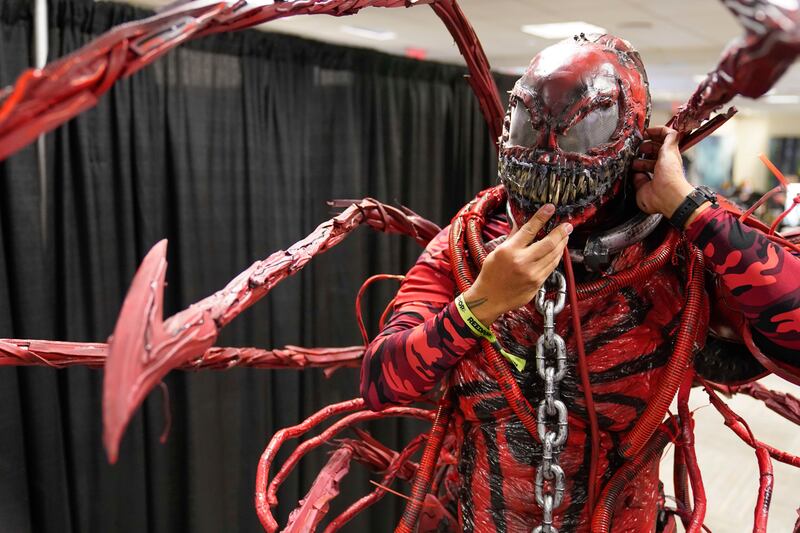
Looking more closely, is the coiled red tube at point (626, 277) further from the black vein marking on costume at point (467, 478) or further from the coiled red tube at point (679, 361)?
the black vein marking on costume at point (467, 478)

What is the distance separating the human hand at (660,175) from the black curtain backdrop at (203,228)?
1.52 meters

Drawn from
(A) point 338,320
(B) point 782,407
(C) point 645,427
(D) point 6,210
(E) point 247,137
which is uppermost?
(E) point 247,137

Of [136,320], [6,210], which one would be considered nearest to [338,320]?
[6,210]

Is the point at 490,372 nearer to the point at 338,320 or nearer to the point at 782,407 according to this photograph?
the point at 782,407

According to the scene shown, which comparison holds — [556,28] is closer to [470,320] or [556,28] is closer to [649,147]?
[649,147]

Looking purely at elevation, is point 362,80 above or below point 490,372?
above

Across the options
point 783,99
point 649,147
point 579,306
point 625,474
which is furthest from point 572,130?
point 783,99

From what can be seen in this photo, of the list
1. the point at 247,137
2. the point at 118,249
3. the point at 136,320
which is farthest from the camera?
the point at 247,137

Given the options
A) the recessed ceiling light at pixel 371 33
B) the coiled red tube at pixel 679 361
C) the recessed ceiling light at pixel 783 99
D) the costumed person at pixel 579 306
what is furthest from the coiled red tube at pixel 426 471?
the recessed ceiling light at pixel 783 99

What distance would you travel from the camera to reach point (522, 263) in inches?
32.1

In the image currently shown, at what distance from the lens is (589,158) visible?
0.87 m

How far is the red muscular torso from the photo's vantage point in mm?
993

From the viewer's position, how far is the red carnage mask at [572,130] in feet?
2.83

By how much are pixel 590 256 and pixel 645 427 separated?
9.6 inches
